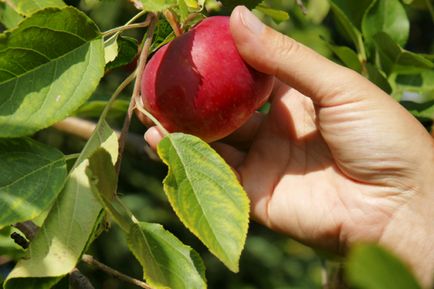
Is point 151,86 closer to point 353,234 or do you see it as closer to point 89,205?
point 89,205

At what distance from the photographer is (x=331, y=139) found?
1396mm

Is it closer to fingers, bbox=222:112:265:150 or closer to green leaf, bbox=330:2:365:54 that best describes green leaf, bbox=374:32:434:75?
green leaf, bbox=330:2:365:54

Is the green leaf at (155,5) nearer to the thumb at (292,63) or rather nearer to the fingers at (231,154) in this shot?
the thumb at (292,63)

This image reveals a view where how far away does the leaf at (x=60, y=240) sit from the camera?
97 cm

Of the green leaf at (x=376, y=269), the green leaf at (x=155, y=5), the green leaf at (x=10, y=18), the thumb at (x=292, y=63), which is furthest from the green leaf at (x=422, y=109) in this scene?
the green leaf at (x=376, y=269)

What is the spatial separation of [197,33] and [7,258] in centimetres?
72

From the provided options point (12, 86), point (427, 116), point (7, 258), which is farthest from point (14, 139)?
point (427, 116)

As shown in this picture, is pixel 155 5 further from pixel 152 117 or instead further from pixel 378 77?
pixel 378 77

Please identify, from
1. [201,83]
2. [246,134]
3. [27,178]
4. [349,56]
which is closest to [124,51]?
[201,83]

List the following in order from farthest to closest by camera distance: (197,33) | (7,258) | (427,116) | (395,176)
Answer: (427,116)
(7,258)
(395,176)
(197,33)

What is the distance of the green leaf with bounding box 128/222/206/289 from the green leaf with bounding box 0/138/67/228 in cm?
14

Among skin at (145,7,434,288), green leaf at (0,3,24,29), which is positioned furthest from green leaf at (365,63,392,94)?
green leaf at (0,3,24,29)

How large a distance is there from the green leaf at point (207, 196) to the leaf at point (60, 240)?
129 millimetres

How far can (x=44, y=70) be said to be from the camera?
1062 mm
